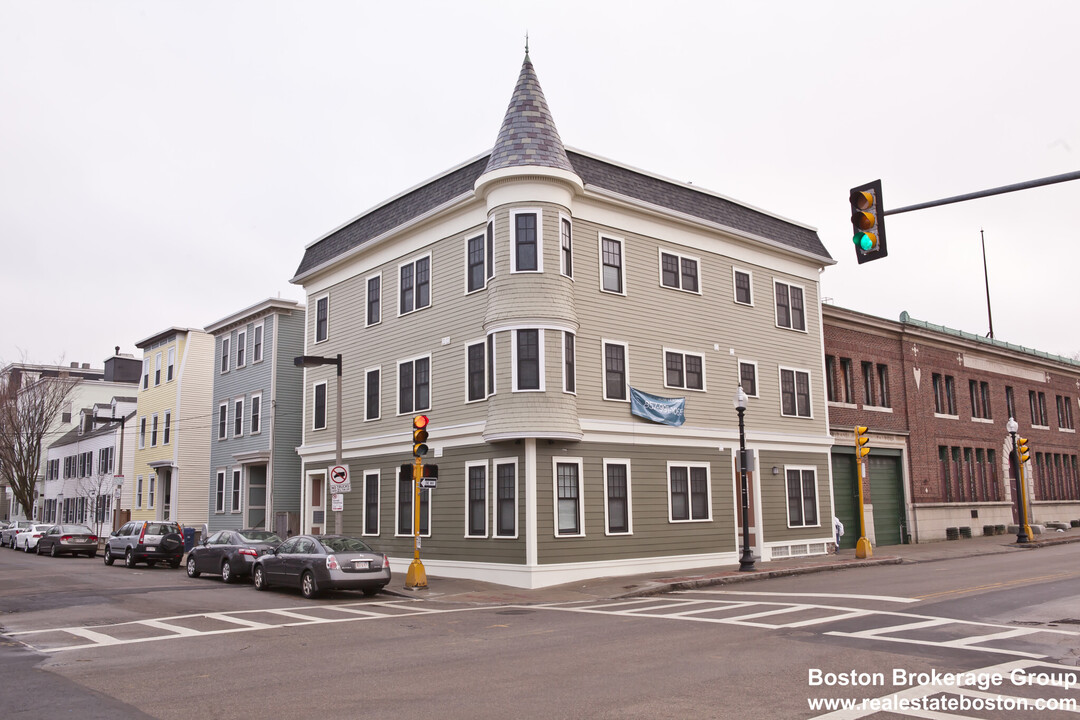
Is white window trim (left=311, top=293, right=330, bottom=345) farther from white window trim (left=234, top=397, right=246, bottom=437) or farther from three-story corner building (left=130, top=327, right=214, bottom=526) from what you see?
three-story corner building (left=130, top=327, right=214, bottom=526)

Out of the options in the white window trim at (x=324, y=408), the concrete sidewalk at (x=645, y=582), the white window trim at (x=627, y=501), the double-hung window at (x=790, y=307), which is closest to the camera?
the concrete sidewalk at (x=645, y=582)

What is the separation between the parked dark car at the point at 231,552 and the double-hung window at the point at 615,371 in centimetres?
1010

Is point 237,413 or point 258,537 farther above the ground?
point 237,413

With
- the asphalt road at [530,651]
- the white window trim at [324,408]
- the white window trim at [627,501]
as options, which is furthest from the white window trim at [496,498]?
the white window trim at [324,408]

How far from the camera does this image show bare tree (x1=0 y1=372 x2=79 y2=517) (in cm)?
5331

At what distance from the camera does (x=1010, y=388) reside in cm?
4397

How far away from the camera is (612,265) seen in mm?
25625

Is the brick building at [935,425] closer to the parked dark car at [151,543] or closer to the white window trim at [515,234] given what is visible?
the white window trim at [515,234]

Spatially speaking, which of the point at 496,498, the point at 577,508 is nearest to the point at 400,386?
the point at 496,498

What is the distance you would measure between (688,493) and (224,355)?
25445 mm

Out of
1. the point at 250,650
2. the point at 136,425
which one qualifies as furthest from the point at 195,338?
the point at 250,650

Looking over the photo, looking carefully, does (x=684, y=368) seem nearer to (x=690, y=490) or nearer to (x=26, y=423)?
(x=690, y=490)

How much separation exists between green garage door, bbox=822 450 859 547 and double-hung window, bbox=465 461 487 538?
1542cm

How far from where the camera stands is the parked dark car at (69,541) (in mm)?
38438
